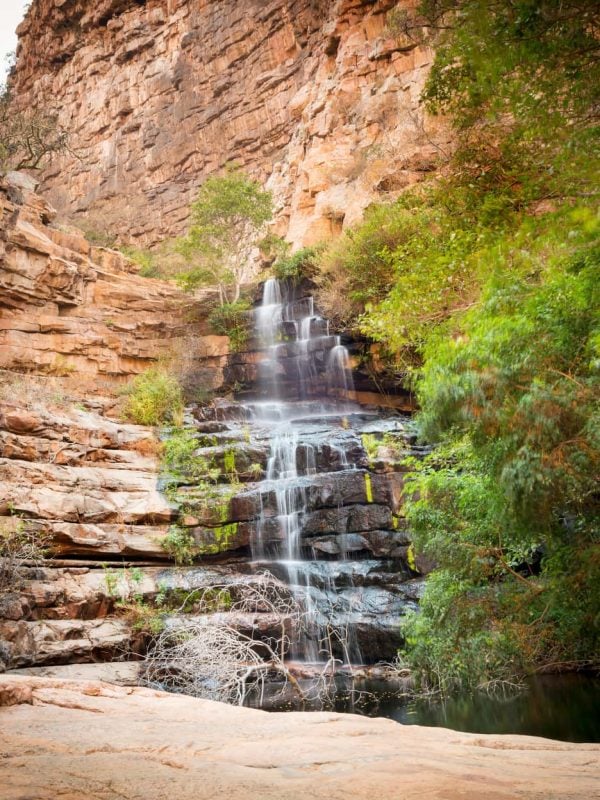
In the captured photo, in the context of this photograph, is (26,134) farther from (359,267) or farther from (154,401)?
(359,267)

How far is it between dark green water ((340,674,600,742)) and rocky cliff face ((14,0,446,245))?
19871 millimetres

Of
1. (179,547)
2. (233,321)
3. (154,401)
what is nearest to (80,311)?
(154,401)

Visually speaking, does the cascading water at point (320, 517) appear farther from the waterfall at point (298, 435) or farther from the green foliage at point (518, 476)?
the green foliage at point (518, 476)

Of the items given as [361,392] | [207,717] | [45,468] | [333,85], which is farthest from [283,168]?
[207,717]

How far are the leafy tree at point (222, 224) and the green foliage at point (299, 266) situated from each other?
6.81 ft

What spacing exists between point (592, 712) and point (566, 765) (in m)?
5.16

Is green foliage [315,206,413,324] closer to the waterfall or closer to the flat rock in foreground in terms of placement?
the waterfall

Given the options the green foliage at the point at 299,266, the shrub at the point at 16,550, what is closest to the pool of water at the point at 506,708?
the shrub at the point at 16,550

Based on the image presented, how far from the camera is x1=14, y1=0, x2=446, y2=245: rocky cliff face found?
27.6m

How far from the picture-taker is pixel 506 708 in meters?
8.40

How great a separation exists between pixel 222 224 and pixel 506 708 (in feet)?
73.1

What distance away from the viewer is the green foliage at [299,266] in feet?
77.2

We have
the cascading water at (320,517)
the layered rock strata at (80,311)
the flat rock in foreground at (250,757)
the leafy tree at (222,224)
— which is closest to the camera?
the flat rock in foreground at (250,757)

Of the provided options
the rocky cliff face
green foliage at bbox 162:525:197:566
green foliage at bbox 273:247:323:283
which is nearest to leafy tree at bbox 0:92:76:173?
the rocky cliff face
